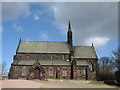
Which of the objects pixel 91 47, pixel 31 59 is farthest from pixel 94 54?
pixel 31 59

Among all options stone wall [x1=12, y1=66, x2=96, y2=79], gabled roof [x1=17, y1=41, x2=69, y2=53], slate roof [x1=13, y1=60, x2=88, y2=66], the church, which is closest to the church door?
the church

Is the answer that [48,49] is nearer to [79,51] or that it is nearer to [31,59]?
[31,59]

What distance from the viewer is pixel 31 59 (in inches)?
2216

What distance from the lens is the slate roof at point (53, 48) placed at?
57.8 metres

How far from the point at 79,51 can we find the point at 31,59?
18.2 meters

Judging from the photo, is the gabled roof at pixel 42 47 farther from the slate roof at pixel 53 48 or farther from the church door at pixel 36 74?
the church door at pixel 36 74

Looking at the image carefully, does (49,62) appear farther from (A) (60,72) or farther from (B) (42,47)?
(B) (42,47)

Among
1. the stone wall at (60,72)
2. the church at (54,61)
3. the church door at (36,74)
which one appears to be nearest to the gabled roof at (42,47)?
the church at (54,61)

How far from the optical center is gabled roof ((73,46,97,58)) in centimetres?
5791

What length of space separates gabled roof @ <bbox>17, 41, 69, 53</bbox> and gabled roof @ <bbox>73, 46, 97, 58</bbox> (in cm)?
376

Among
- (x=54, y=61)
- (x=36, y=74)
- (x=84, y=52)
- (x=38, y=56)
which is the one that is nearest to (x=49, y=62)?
(x=54, y=61)

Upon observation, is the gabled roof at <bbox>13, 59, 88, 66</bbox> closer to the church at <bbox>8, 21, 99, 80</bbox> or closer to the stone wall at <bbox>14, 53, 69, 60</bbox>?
the church at <bbox>8, 21, 99, 80</bbox>

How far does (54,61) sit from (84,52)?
1227 centimetres

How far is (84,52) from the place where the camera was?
59.8 metres
